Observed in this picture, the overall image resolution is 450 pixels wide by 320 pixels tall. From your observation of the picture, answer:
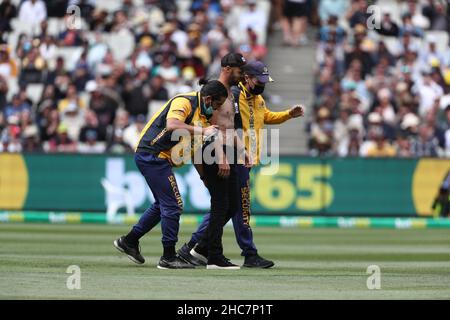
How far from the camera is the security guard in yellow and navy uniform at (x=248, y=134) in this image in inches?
547

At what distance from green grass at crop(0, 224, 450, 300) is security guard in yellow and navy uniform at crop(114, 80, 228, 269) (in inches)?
17.1

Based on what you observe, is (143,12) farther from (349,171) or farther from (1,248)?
(1,248)

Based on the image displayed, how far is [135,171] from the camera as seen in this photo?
82.7 feet

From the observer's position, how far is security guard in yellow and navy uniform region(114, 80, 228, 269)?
13.1 metres

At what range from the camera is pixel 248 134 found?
559 inches

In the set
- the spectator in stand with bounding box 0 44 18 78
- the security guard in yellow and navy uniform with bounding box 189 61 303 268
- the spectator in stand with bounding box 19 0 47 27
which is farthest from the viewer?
the spectator in stand with bounding box 19 0 47 27

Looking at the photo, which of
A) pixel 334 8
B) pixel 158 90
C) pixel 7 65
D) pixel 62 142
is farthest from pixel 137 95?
pixel 334 8

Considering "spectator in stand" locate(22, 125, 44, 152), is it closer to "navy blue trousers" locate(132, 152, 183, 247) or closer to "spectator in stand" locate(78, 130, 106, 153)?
"spectator in stand" locate(78, 130, 106, 153)

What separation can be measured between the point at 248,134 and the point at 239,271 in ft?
5.51

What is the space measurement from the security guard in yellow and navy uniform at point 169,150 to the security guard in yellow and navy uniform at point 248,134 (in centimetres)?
63

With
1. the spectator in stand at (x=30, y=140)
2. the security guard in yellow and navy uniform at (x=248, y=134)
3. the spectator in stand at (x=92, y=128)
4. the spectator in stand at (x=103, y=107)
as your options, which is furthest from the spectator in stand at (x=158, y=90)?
the security guard in yellow and navy uniform at (x=248, y=134)

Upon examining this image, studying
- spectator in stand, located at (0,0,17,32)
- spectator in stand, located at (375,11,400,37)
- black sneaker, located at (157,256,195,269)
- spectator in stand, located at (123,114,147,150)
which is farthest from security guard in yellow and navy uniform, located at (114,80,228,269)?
spectator in stand, located at (0,0,17,32)
